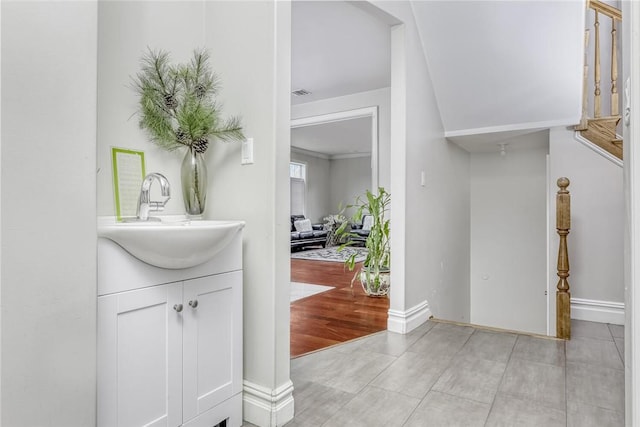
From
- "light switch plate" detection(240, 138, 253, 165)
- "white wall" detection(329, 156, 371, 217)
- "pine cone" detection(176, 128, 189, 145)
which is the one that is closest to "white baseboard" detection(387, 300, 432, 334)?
"light switch plate" detection(240, 138, 253, 165)

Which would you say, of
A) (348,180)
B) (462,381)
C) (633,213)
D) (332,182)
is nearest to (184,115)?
(633,213)

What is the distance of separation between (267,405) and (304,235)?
7021 mm

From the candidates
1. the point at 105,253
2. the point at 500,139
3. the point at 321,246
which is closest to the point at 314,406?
the point at 105,253

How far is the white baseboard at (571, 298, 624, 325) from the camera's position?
3.07 m

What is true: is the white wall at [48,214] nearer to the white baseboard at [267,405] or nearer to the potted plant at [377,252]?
the white baseboard at [267,405]

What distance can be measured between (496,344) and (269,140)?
78.4 inches

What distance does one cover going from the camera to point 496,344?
2.50 metres

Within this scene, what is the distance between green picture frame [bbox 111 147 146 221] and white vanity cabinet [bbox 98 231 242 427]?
39cm

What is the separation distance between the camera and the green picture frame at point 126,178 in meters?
1.50

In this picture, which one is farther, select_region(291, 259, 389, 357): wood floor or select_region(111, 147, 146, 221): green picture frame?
select_region(291, 259, 389, 357): wood floor

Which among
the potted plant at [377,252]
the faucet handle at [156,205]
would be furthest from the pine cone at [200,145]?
the potted plant at [377,252]

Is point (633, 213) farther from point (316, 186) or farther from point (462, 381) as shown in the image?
point (316, 186)

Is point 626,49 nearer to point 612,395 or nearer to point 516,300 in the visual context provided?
point 612,395

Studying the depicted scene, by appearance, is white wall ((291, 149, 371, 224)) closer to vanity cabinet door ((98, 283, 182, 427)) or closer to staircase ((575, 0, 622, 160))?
staircase ((575, 0, 622, 160))
